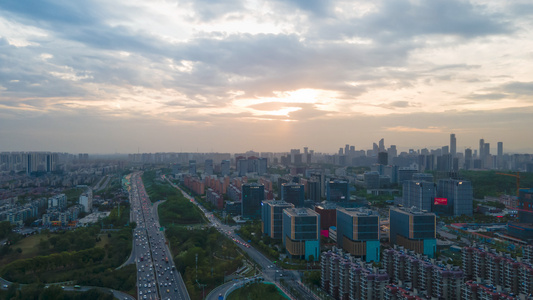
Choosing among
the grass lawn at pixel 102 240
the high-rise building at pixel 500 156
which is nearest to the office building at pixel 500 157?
the high-rise building at pixel 500 156

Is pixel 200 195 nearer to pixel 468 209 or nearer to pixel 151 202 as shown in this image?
pixel 151 202

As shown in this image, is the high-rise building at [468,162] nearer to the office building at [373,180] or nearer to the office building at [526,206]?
the office building at [373,180]

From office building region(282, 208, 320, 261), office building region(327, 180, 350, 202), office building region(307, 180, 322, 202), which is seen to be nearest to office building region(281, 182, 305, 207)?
office building region(327, 180, 350, 202)

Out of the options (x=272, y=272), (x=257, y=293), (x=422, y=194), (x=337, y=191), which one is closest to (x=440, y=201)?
(x=422, y=194)

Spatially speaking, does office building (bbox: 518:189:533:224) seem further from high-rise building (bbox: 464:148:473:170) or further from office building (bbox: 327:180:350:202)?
high-rise building (bbox: 464:148:473:170)

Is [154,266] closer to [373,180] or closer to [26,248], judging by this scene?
[26,248]

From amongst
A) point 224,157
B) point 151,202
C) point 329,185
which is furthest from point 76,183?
point 224,157
